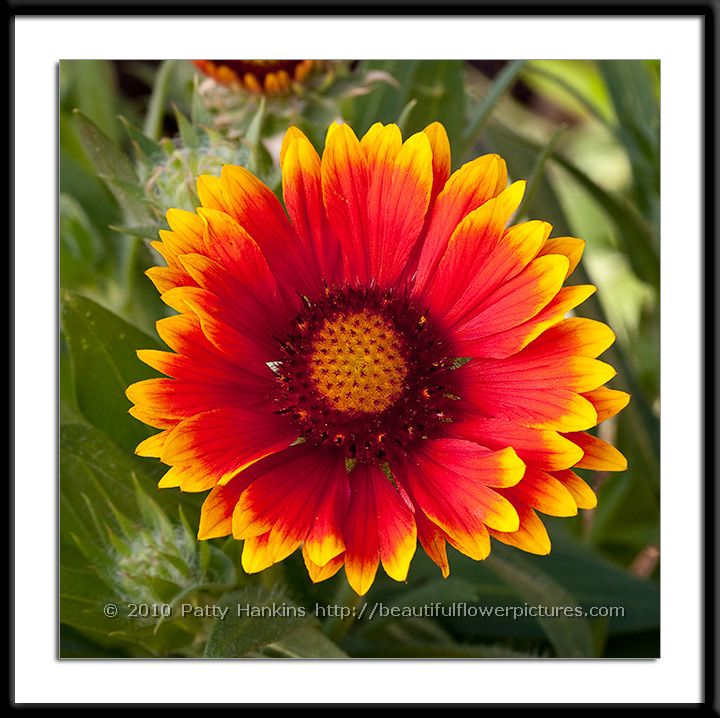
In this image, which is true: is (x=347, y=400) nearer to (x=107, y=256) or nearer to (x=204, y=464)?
(x=204, y=464)

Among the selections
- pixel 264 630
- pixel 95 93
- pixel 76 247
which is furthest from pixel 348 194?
pixel 95 93

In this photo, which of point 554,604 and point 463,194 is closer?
point 463,194

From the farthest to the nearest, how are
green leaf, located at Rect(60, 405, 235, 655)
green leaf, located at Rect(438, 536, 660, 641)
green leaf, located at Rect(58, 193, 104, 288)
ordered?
green leaf, located at Rect(58, 193, 104, 288), green leaf, located at Rect(438, 536, 660, 641), green leaf, located at Rect(60, 405, 235, 655)

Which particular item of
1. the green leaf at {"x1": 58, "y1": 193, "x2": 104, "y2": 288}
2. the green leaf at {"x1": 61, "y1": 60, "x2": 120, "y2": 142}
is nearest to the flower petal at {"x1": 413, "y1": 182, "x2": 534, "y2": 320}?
the green leaf at {"x1": 58, "y1": 193, "x2": 104, "y2": 288}

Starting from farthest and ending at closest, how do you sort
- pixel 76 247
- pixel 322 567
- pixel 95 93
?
pixel 95 93 < pixel 76 247 < pixel 322 567

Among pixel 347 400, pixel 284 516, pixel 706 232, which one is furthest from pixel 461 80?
pixel 284 516

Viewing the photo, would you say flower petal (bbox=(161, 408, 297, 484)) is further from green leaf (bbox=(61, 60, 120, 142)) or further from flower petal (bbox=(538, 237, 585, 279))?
green leaf (bbox=(61, 60, 120, 142))

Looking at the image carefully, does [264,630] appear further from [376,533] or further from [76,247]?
[76,247]
